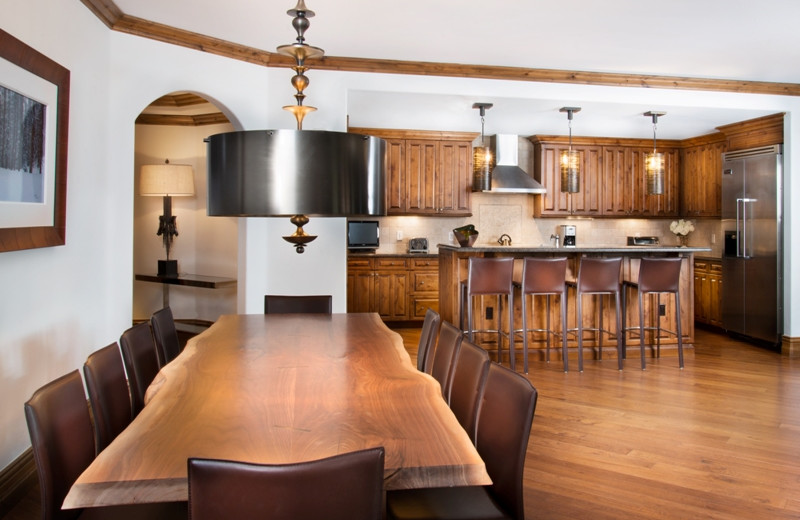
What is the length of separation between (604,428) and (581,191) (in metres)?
4.73

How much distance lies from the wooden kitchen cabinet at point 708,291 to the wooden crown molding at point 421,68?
7.15 ft

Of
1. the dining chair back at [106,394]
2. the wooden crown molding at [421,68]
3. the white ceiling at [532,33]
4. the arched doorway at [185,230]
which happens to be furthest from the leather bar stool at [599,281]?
the dining chair back at [106,394]

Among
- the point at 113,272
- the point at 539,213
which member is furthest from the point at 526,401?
the point at 539,213

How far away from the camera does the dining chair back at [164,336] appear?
2723 millimetres

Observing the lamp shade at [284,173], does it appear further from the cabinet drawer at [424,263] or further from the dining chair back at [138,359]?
the cabinet drawer at [424,263]

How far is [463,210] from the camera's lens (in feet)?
24.5

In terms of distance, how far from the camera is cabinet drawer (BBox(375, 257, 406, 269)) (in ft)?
23.1

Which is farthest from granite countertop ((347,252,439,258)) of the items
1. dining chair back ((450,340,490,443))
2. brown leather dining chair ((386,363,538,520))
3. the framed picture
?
brown leather dining chair ((386,363,538,520))

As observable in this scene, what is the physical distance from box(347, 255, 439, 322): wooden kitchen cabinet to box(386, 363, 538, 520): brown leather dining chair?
17.1ft

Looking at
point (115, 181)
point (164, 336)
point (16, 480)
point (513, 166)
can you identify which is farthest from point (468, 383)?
point (513, 166)

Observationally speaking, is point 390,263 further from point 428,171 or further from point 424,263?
point 428,171

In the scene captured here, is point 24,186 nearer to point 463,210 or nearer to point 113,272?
point 113,272

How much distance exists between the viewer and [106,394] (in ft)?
6.29

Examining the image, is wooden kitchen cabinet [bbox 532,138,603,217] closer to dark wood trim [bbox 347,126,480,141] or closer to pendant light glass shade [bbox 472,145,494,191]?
dark wood trim [bbox 347,126,480,141]
